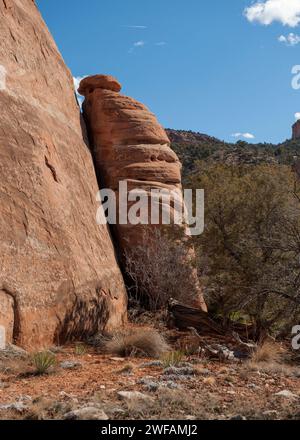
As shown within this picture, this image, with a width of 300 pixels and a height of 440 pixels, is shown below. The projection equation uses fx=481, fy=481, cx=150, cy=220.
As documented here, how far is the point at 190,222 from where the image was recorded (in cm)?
1401

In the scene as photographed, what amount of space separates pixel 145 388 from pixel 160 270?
6515 mm

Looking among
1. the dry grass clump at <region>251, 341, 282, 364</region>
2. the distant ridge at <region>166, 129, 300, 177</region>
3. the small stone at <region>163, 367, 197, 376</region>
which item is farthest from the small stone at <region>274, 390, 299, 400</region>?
the distant ridge at <region>166, 129, 300, 177</region>

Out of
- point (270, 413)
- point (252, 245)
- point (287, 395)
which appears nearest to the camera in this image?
point (270, 413)

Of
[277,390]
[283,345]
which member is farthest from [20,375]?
[283,345]

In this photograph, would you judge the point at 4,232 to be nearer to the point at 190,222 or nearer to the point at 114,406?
the point at 114,406

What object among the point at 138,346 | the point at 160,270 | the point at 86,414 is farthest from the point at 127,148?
the point at 86,414

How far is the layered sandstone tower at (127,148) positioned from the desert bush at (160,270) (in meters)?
0.20

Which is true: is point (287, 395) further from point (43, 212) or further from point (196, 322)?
point (196, 322)

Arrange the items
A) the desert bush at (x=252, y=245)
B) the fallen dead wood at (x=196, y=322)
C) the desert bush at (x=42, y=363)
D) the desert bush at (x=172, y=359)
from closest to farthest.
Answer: the desert bush at (x=42, y=363) < the desert bush at (x=172, y=359) < the desert bush at (x=252, y=245) < the fallen dead wood at (x=196, y=322)

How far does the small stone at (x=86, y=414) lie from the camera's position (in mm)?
4426

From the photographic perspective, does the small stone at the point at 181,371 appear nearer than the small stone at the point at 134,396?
No

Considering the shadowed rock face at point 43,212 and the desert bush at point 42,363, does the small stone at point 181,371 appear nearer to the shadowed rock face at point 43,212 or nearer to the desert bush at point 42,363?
the desert bush at point 42,363

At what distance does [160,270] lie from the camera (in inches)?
482

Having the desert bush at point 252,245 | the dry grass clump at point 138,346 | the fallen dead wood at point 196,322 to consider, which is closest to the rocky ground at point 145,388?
the dry grass clump at point 138,346
